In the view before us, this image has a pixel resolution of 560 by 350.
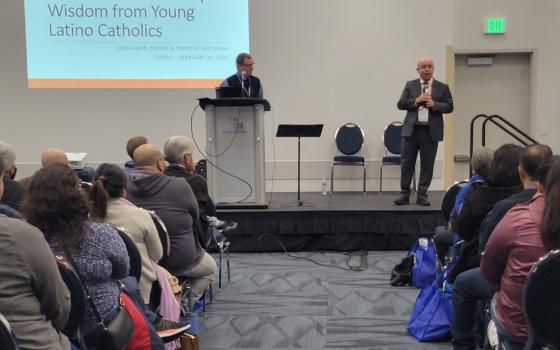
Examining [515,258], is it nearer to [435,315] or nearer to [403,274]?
[435,315]

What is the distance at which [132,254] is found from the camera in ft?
7.05

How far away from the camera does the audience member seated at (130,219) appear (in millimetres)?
2389

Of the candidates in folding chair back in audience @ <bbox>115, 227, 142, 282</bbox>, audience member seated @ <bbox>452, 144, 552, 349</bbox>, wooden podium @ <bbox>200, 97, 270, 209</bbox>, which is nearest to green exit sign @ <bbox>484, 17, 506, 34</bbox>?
wooden podium @ <bbox>200, 97, 270, 209</bbox>

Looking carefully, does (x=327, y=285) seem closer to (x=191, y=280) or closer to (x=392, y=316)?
(x=392, y=316)

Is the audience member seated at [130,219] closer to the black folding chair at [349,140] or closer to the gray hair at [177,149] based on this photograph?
the gray hair at [177,149]

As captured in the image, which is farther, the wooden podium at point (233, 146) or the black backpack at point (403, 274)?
the wooden podium at point (233, 146)


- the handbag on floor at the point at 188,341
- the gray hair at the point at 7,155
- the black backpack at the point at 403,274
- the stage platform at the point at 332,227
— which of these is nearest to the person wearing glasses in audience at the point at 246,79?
the stage platform at the point at 332,227

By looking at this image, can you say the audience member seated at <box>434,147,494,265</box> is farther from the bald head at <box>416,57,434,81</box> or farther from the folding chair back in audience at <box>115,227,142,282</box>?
the bald head at <box>416,57,434,81</box>

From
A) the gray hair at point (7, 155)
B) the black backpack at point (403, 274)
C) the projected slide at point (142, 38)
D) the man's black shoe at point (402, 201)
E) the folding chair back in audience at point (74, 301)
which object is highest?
the projected slide at point (142, 38)

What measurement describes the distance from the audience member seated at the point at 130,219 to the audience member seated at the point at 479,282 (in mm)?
1482

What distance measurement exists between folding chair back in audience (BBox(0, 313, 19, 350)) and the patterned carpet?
1.83 m

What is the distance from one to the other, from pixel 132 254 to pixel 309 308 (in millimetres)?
1814

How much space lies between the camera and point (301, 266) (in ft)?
15.7

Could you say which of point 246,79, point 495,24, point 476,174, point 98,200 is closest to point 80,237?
point 98,200
